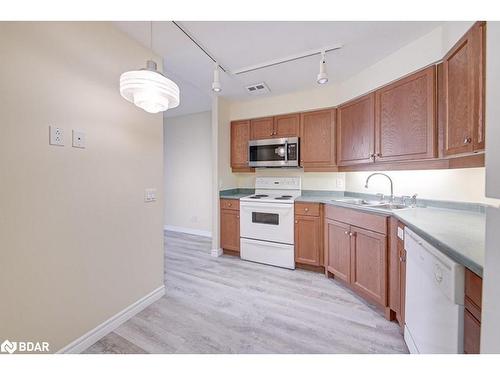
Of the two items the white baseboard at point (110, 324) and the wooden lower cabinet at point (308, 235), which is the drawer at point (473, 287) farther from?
the white baseboard at point (110, 324)

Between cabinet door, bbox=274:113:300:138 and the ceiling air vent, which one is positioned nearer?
the ceiling air vent

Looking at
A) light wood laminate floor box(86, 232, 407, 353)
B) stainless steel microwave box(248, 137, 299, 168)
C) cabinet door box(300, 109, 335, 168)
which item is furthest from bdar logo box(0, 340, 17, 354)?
cabinet door box(300, 109, 335, 168)

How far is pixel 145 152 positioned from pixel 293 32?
156cm

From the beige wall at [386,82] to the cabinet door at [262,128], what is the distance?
0.36 feet

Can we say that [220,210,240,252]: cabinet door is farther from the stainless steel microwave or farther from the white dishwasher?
the white dishwasher

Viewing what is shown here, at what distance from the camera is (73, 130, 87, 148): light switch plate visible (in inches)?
50.0

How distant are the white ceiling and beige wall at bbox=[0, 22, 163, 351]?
1.15 ft

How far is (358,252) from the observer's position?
6.17 ft

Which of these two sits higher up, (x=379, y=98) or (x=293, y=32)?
(x=293, y=32)

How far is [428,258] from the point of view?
1.00 m
